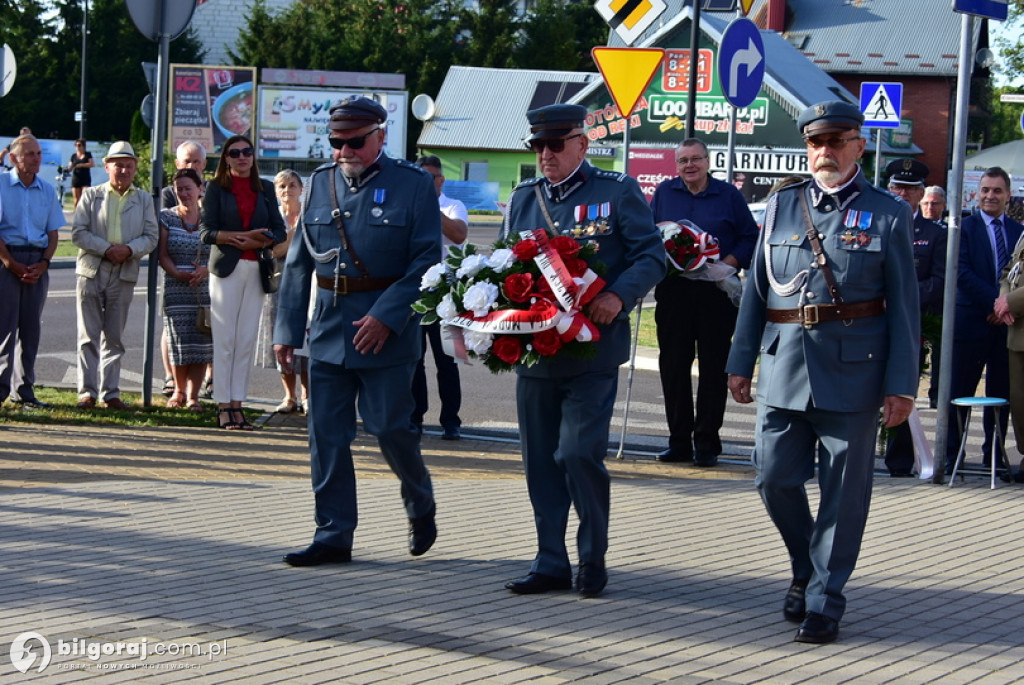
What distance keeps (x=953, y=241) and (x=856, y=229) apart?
3850 mm

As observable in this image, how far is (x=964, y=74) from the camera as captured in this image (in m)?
9.20

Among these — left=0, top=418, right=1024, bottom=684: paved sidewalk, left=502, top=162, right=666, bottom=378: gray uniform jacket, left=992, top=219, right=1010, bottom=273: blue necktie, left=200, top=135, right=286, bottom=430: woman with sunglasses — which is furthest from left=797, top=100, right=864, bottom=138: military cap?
left=200, top=135, right=286, bottom=430: woman with sunglasses

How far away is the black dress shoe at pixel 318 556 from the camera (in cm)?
664

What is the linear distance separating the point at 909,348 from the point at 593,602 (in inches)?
67.0

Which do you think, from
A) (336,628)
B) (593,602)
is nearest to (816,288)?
(593,602)

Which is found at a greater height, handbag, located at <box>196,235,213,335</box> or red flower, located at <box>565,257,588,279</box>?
red flower, located at <box>565,257,588,279</box>

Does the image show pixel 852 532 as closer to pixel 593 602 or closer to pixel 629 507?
pixel 593 602

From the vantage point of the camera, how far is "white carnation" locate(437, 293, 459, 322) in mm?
6129

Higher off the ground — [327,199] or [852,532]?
[327,199]

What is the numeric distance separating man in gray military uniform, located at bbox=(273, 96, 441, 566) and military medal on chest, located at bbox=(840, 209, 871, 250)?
197 centimetres

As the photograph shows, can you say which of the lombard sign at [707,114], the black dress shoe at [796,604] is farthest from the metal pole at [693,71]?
the lombard sign at [707,114]

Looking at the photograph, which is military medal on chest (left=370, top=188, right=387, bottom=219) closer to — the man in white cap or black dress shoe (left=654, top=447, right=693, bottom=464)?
black dress shoe (left=654, top=447, right=693, bottom=464)

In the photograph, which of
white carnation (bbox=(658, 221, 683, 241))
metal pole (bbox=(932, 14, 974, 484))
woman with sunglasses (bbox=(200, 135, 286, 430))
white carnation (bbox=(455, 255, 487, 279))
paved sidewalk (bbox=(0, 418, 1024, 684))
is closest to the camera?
paved sidewalk (bbox=(0, 418, 1024, 684))

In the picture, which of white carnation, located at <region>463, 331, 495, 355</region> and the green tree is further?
the green tree
